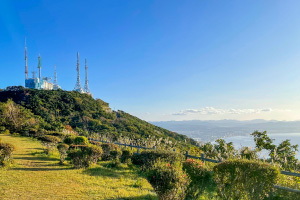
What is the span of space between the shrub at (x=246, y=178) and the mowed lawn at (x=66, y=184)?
213 centimetres

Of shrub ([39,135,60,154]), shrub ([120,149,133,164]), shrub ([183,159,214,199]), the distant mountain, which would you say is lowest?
the distant mountain

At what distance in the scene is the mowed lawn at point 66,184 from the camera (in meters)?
5.10

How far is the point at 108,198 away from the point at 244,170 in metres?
3.56

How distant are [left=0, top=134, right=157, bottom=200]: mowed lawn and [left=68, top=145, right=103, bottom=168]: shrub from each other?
400mm

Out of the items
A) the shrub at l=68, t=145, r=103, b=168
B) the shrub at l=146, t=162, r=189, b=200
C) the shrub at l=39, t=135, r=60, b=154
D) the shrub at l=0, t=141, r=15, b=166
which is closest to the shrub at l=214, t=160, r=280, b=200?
the shrub at l=146, t=162, r=189, b=200

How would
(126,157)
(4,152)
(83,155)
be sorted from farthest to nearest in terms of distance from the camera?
1. (126,157)
2. (83,155)
3. (4,152)

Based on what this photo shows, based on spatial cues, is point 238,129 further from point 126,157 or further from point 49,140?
point 49,140

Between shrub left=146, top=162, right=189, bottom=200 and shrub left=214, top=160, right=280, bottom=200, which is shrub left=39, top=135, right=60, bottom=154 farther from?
shrub left=214, top=160, right=280, bottom=200

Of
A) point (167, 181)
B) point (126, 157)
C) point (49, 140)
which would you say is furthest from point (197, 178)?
point (49, 140)

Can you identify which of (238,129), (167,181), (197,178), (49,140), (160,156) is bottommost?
(238,129)

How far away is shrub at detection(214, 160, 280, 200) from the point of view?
12.4ft

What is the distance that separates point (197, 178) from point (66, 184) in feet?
13.8

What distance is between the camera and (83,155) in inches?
321

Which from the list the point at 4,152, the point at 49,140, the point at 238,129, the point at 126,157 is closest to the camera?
the point at 4,152
